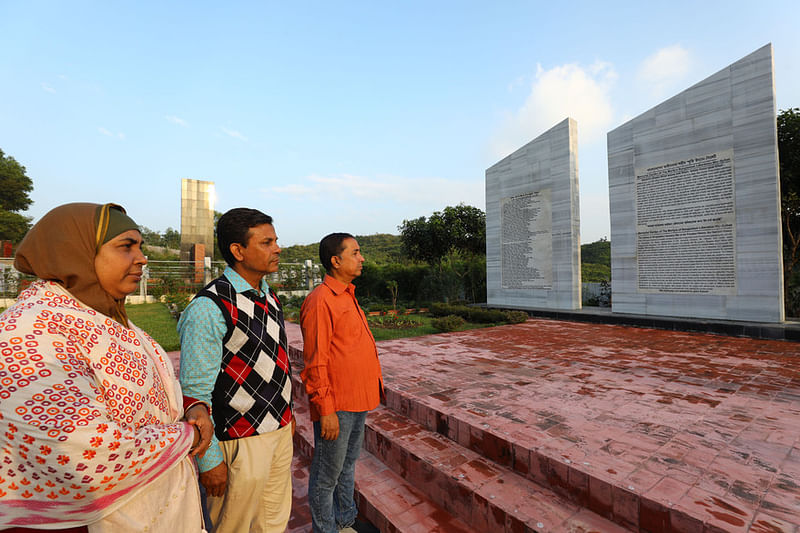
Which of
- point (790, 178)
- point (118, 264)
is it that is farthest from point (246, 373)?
point (790, 178)

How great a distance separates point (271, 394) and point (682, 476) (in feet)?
8.00

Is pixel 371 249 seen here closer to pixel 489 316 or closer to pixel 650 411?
pixel 489 316

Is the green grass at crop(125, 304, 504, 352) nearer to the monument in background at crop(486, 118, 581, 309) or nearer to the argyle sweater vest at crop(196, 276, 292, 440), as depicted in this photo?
the monument in background at crop(486, 118, 581, 309)

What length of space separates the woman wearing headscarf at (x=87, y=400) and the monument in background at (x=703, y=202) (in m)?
9.84

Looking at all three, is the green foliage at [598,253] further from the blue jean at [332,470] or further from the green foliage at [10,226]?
the green foliage at [10,226]

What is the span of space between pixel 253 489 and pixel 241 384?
469mm

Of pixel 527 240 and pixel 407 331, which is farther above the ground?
pixel 527 240

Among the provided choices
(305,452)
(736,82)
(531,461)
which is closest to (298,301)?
(305,452)

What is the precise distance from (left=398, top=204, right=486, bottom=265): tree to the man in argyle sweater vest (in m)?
15.3

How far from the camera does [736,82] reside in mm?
7219

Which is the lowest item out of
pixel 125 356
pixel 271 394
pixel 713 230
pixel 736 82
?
pixel 271 394

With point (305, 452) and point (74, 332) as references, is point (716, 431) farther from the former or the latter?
point (74, 332)

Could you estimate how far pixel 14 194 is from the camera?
22406mm

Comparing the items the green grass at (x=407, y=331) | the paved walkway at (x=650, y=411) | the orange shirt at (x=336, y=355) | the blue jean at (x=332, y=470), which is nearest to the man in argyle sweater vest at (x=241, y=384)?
the orange shirt at (x=336, y=355)
